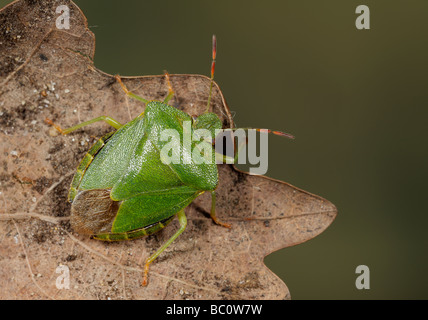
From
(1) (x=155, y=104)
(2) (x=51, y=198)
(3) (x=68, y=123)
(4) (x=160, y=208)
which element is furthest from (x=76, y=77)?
(4) (x=160, y=208)

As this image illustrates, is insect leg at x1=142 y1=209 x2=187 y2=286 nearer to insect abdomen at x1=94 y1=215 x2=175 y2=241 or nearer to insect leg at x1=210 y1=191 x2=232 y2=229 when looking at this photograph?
insect abdomen at x1=94 y1=215 x2=175 y2=241

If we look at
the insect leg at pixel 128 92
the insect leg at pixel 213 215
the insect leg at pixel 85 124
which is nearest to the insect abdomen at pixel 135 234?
the insect leg at pixel 213 215

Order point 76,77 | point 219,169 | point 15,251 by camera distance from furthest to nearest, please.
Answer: point 219,169
point 76,77
point 15,251

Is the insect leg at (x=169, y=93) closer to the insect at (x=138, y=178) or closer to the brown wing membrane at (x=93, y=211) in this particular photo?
the insect at (x=138, y=178)

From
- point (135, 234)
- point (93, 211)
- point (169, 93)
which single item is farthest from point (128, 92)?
point (135, 234)

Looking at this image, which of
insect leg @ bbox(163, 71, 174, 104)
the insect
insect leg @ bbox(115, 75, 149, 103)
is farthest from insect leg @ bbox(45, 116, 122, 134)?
insect leg @ bbox(163, 71, 174, 104)

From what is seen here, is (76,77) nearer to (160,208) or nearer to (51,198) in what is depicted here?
(51,198)
